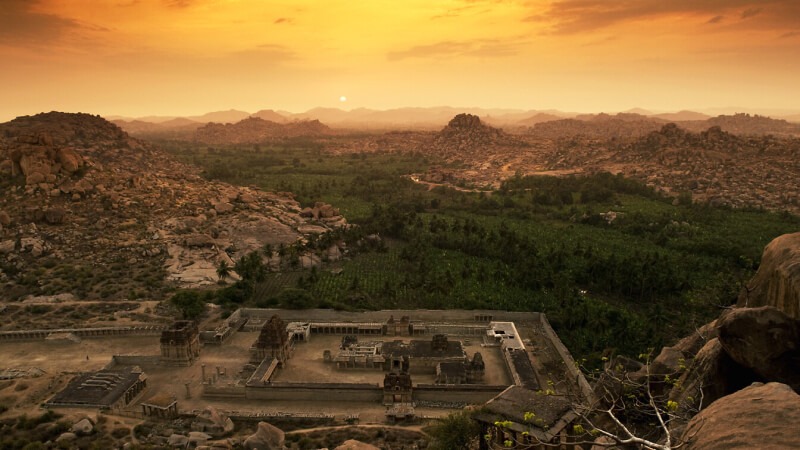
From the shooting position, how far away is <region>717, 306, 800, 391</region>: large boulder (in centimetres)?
1200

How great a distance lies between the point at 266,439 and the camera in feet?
91.5

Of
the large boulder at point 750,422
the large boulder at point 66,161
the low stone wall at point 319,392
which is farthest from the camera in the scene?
the large boulder at point 66,161

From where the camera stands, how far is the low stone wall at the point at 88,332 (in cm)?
4234

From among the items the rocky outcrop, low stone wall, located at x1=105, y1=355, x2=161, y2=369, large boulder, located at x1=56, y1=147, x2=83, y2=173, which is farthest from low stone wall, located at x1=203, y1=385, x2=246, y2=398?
the rocky outcrop

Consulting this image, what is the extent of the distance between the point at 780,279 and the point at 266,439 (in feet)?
79.3

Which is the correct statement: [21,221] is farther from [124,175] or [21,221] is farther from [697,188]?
[697,188]

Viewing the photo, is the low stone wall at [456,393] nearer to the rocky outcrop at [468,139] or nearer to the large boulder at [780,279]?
the large boulder at [780,279]

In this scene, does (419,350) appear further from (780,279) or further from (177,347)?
(780,279)

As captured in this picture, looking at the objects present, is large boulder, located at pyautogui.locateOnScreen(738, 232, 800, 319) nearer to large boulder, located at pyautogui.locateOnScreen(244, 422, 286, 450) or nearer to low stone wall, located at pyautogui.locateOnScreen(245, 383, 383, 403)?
low stone wall, located at pyautogui.locateOnScreen(245, 383, 383, 403)

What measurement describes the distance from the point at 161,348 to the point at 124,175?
53.3 metres

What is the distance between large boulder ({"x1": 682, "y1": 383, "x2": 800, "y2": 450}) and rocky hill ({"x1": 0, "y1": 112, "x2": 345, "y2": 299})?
51.8 m

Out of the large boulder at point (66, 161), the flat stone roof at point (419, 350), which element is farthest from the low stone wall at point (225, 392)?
the large boulder at point (66, 161)

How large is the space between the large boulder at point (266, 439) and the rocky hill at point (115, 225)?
29.0m

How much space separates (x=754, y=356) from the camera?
40.5 feet
